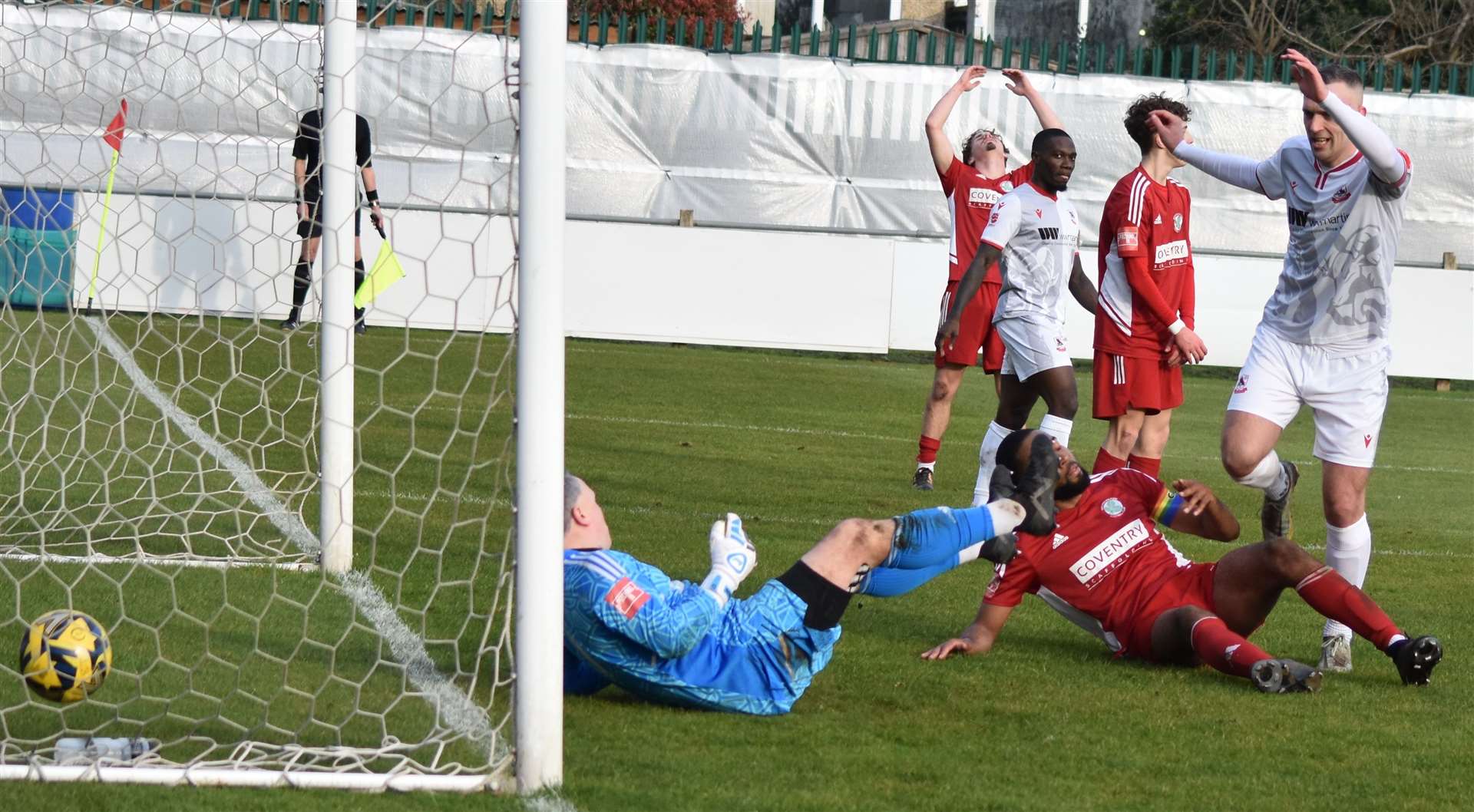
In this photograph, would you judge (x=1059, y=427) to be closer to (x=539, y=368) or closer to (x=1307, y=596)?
(x=1307, y=596)

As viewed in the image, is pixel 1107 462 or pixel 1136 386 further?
pixel 1136 386

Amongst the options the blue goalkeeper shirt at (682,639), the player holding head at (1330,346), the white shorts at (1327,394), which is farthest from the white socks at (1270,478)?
the blue goalkeeper shirt at (682,639)

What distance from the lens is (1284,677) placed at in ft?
15.4

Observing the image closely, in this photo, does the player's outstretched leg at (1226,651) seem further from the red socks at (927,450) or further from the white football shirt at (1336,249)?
the red socks at (927,450)

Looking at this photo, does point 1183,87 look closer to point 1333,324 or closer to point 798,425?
point 798,425

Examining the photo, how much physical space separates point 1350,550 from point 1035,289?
113 inches

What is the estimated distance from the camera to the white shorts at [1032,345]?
7.79 m

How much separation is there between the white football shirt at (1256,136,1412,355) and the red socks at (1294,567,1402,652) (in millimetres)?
864

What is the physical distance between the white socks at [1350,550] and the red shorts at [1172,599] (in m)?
0.50

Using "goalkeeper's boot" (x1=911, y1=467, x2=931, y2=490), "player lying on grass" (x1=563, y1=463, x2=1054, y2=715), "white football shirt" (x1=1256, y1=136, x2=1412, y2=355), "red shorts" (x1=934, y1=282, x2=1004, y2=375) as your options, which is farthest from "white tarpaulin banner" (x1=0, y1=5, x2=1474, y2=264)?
"player lying on grass" (x1=563, y1=463, x2=1054, y2=715)

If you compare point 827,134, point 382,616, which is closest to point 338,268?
point 382,616

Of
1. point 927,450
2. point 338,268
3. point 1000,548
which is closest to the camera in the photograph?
point 1000,548

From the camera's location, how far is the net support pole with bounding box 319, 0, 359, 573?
541 centimetres

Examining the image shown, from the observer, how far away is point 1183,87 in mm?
19641
